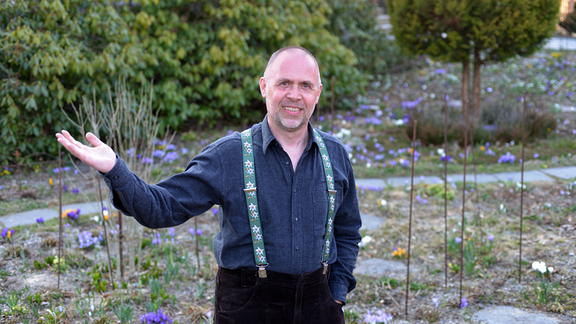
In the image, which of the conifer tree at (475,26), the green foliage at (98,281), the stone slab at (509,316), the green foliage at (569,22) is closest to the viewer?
the stone slab at (509,316)

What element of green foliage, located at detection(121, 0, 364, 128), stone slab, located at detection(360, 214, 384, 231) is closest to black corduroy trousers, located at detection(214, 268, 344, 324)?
stone slab, located at detection(360, 214, 384, 231)

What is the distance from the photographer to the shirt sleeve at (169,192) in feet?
5.30

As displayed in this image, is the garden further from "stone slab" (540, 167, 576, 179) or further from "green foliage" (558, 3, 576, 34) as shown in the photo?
"green foliage" (558, 3, 576, 34)

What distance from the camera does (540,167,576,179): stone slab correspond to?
5.28 meters

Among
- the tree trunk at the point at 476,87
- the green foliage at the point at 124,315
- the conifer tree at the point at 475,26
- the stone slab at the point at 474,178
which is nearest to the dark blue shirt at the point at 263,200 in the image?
the green foliage at the point at 124,315

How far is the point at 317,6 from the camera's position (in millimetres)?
8625

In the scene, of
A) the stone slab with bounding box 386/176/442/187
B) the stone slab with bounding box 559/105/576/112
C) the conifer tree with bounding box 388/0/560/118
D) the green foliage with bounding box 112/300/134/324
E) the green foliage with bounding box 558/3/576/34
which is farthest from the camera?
the green foliage with bounding box 558/3/576/34

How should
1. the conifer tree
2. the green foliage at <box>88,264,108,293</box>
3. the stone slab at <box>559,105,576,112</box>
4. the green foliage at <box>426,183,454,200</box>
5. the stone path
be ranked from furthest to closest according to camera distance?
the stone slab at <box>559,105,576,112</box> → the conifer tree → the stone path → the green foliage at <box>426,183,454,200</box> → the green foliage at <box>88,264,108,293</box>

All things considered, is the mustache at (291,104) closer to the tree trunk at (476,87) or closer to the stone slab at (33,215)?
the stone slab at (33,215)

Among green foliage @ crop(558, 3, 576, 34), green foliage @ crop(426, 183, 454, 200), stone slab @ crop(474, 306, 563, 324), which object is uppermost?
green foliage @ crop(558, 3, 576, 34)

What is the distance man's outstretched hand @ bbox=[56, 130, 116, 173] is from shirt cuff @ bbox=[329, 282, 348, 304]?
108 cm

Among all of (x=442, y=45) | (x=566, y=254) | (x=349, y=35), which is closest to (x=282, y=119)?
(x=566, y=254)

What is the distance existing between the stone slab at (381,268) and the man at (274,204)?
1.74 m

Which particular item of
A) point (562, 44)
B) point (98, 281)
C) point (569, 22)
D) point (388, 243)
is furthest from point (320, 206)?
point (569, 22)
